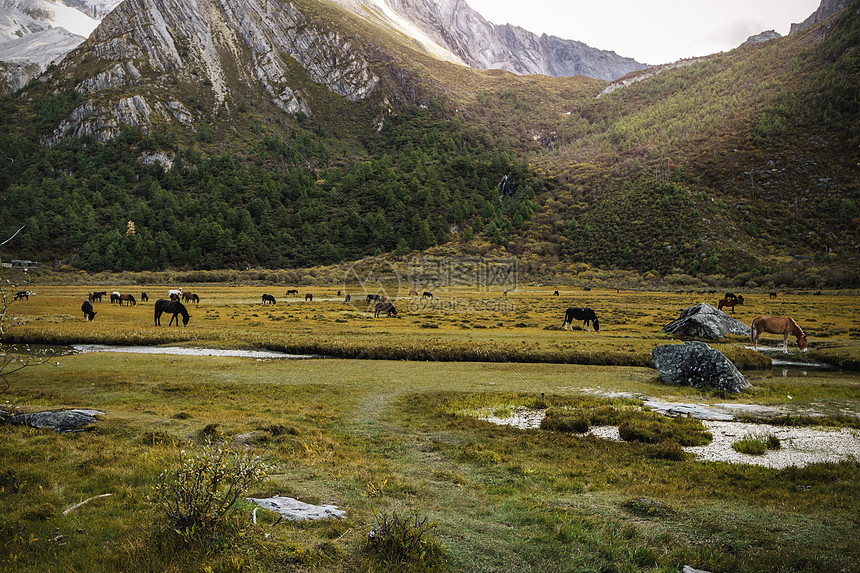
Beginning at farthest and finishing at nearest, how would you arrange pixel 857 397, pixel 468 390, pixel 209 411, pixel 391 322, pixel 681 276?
pixel 681 276, pixel 391 322, pixel 468 390, pixel 857 397, pixel 209 411

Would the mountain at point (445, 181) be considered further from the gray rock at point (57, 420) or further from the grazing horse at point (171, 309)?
the gray rock at point (57, 420)

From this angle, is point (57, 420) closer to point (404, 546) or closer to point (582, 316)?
point (404, 546)

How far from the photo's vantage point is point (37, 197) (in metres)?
148

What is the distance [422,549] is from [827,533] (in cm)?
658

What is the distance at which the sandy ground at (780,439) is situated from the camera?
11.7 metres

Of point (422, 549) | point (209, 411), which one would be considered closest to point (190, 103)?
point (209, 411)

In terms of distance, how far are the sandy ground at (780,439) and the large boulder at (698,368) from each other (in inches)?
277

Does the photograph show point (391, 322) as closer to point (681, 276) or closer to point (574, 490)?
point (574, 490)

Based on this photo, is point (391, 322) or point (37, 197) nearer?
point (391, 322)

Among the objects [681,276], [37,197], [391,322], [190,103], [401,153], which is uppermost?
[190,103]

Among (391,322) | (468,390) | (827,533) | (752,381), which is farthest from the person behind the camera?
(391,322)

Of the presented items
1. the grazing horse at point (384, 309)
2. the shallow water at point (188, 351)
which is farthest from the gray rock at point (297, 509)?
the grazing horse at point (384, 309)

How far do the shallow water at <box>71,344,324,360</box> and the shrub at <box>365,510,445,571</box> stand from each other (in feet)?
89.9

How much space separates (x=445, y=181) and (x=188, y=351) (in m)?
147
